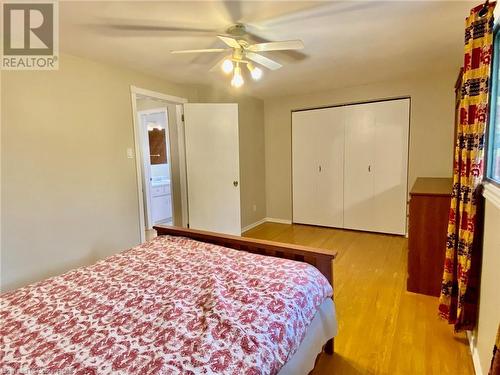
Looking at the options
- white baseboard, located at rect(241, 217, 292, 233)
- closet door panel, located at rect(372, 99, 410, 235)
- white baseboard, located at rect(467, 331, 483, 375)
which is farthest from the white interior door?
white baseboard, located at rect(467, 331, 483, 375)

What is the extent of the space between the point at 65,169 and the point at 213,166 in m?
1.71

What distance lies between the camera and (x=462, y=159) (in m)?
1.73

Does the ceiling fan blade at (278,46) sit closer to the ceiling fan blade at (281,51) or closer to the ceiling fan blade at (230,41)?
the ceiling fan blade at (230,41)

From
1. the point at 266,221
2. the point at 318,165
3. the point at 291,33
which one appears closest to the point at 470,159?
the point at 291,33

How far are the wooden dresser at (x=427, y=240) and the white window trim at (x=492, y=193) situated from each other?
0.87 m

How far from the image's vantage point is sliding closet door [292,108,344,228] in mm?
4348

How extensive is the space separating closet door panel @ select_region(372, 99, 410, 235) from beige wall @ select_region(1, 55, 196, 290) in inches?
127

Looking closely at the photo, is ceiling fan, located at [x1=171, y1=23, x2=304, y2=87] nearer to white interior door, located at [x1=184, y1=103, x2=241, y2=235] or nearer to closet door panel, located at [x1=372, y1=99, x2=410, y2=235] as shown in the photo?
white interior door, located at [x1=184, y1=103, x2=241, y2=235]

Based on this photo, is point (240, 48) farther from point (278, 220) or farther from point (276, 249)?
point (278, 220)

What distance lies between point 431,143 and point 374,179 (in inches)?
33.4

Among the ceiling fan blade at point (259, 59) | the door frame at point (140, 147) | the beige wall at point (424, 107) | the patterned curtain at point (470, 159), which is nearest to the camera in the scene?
the patterned curtain at point (470, 159)

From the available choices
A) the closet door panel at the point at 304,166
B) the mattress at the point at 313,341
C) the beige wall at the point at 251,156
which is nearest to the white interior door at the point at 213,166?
the beige wall at the point at 251,156

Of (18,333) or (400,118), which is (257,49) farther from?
(400,118)

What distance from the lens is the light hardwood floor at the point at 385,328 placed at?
1668 millimetres
